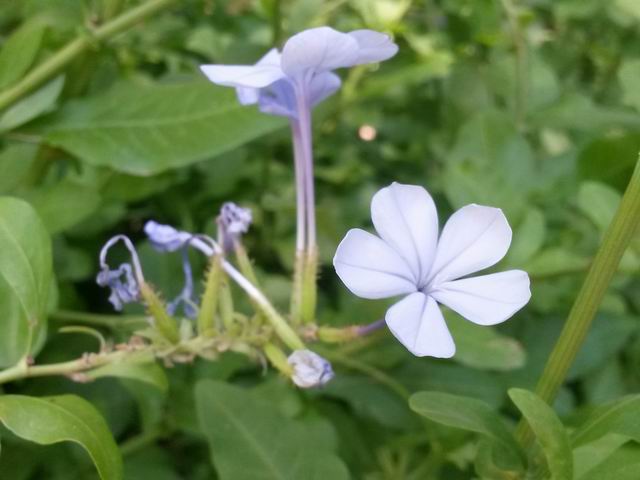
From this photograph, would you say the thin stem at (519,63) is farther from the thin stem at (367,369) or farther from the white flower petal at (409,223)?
the white flower petal at (409,223)

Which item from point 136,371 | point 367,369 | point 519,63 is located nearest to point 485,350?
point 367,369

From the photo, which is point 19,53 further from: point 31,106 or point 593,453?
point 593,453

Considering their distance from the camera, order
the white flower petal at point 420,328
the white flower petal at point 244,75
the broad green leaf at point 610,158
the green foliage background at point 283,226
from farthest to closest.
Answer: the broad green leaf at point 610,158 → the green foliage background at point 283,226 → the white flower petal at point 244,75 → the white flower petal at point 420,328

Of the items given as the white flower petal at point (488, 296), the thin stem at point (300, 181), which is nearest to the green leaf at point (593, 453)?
the white flower petal at point (488, 296)

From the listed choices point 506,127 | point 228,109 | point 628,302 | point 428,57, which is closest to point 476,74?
point 428,57

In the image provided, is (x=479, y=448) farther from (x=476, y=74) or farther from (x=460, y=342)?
(x=476, y=74)

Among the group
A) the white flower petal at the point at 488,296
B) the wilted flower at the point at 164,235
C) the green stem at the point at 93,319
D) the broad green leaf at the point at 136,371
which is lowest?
the green stem at the point at 93,319
